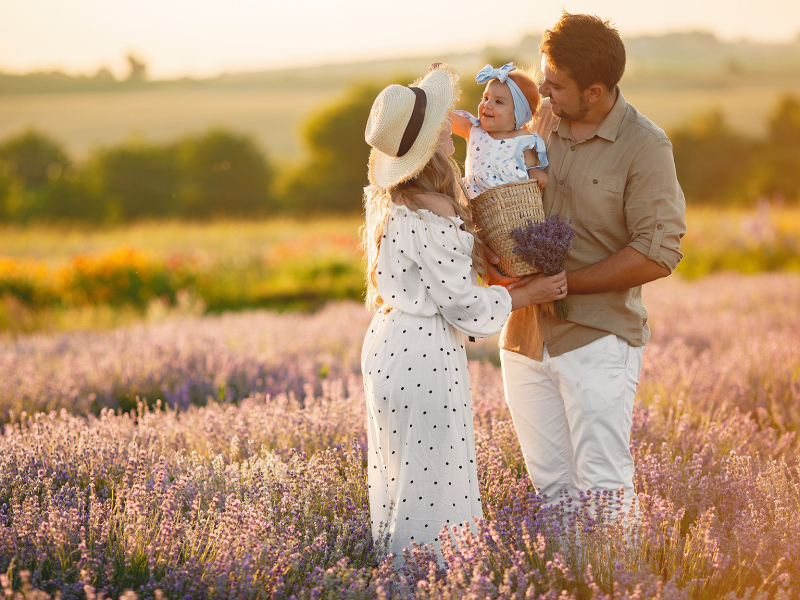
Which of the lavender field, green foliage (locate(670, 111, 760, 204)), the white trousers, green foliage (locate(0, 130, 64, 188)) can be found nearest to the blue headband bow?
the white trousers

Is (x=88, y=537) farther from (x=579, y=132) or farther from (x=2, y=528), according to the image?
(x=579, y=132)

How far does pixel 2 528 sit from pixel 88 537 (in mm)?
314

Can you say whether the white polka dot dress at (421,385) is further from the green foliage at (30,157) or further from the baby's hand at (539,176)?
the green foliage at (30,157)

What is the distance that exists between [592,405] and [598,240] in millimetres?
707

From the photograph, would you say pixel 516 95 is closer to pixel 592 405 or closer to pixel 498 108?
pixel 498 108

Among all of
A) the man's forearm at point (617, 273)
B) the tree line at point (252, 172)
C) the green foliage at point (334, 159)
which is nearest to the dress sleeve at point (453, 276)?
the man's forearm at point (617, 273)

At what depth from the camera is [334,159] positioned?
4000cm

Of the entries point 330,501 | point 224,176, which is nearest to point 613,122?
point 330,501

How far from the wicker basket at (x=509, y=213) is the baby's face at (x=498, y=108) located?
13.0 inches

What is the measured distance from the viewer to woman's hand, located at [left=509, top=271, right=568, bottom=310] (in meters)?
2.75

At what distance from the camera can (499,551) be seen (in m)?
2.66

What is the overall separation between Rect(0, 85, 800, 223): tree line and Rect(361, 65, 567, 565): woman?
101ft

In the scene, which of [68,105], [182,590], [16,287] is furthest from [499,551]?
[68,105]

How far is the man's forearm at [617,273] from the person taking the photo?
2730mm
